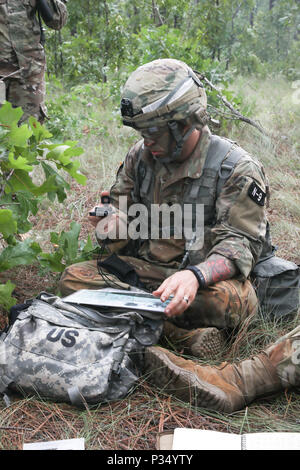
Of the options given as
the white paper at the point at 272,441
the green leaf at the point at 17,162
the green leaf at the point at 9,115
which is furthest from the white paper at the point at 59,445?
the green leaf at the point at 9,115

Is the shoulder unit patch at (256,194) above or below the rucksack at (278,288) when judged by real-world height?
above

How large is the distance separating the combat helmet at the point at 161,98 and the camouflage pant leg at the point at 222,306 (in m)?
0.80

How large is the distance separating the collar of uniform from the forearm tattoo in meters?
0.49

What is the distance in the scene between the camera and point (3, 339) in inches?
84.3

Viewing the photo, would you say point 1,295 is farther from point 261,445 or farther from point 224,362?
point 261,445

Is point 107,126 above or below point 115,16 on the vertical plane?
below

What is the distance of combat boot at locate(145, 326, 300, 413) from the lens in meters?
1.96

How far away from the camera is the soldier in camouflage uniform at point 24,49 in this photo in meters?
3.42

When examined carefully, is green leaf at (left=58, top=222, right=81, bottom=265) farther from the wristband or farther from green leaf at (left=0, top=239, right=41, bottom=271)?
the wristband

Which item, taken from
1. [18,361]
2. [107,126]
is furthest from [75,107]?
[18,361]

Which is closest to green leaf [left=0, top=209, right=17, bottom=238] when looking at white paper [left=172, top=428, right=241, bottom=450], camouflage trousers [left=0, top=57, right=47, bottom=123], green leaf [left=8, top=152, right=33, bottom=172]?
green leaf [left=8, top=152, right=33, bottom=172]

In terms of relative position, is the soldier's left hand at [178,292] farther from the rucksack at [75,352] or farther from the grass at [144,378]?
the grass at [144,378]

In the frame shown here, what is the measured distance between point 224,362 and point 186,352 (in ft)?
0.77

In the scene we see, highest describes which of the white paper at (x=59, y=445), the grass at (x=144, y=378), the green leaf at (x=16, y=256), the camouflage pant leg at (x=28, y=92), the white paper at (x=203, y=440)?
the camouflage pant leg at (x=28, y=92)
